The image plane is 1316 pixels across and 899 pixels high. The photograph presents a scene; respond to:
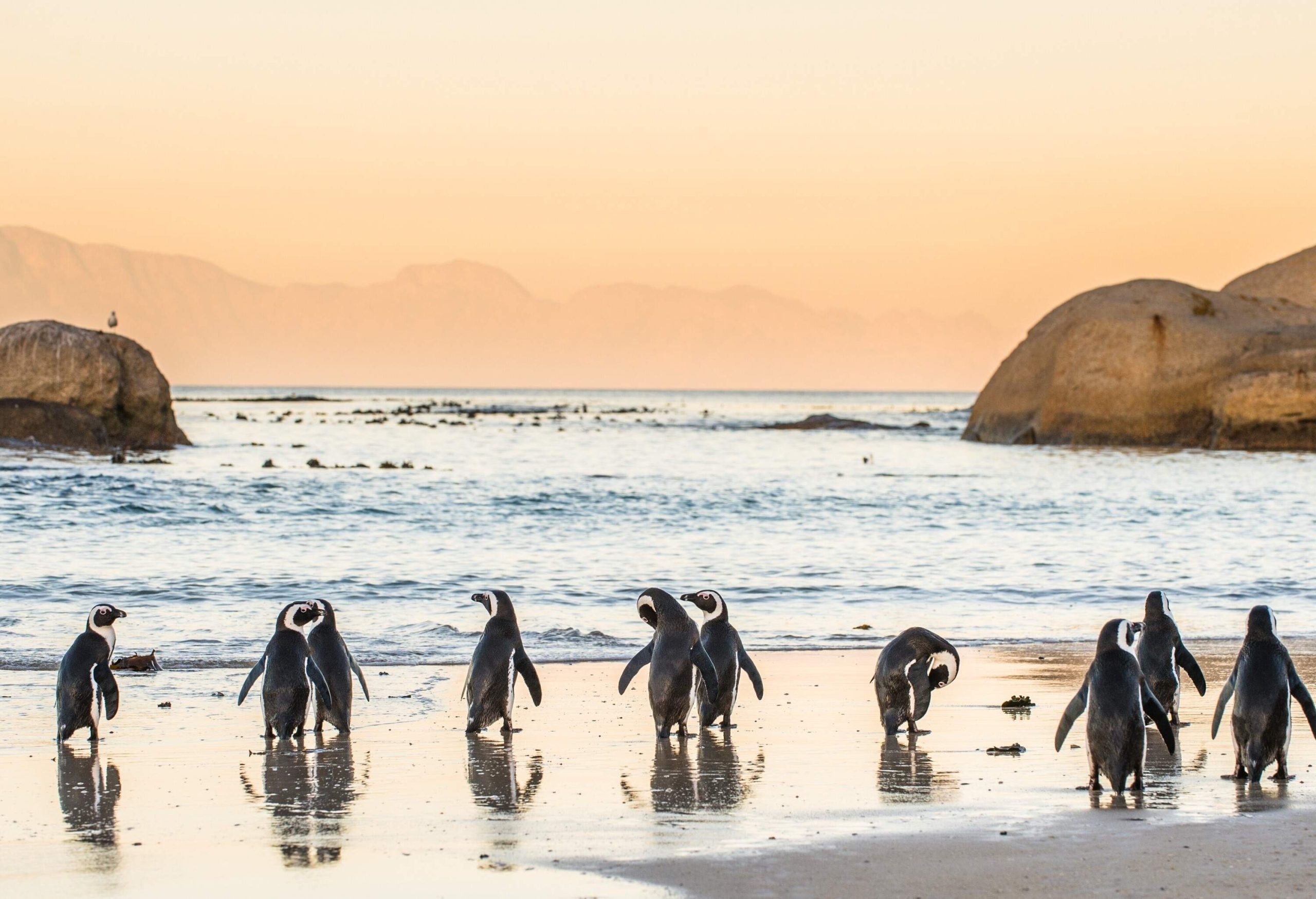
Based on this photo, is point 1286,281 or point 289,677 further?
point 1286,281

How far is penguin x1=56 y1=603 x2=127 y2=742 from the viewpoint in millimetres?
8508

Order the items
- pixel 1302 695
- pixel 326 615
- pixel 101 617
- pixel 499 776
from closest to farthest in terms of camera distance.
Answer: pixel 499 776 → pixel 1302 695 → pixel 101 617 → pixel 326 615

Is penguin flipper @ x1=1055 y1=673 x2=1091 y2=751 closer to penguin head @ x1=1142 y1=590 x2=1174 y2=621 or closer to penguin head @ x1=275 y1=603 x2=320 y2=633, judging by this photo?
penguin head @ x1=1142 y1=590 x2=1174 y2=621

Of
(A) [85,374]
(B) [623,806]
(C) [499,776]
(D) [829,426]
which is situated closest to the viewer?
(B) [623,806]

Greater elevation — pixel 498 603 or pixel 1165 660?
pixel 498 603

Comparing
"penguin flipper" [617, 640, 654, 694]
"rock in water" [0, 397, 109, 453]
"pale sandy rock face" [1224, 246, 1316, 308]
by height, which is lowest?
"penguin flipper" [617, 640, 654, 694]

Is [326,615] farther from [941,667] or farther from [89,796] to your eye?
[941,667]

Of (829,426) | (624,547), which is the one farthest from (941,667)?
(829,426)

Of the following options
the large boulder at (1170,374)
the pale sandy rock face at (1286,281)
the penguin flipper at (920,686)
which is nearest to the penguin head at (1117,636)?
the penguin flipper at (920,686)

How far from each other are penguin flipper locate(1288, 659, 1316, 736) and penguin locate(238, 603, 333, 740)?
17.8 feet

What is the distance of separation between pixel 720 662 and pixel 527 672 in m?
1.22

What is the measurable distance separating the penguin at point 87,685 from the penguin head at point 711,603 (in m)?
3.59

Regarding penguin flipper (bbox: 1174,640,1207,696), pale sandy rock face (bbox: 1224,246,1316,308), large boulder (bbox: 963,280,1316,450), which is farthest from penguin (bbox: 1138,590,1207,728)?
pale sandy rock face (bbox: 1224,246,1316,308)

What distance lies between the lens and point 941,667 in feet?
29.8
